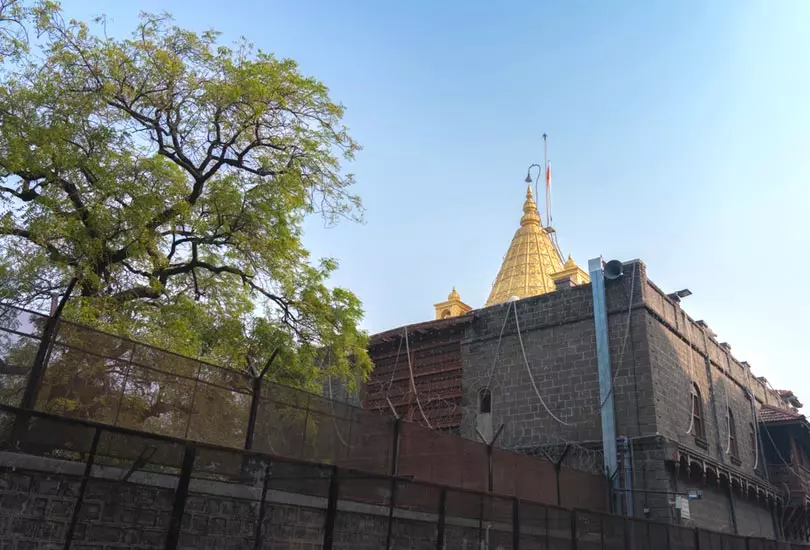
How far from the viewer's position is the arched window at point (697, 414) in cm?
2162

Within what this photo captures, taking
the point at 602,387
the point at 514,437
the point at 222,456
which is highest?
the point at 602,387

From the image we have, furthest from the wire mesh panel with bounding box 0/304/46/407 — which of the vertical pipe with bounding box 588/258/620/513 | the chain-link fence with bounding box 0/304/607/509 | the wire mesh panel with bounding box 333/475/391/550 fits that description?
the vertical pipe with bounding box 588/258/620/513

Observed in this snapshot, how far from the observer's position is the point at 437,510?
9.93 m

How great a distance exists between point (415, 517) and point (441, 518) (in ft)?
1.42

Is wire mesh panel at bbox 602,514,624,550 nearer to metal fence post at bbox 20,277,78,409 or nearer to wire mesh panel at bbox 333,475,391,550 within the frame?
wire mesh panel at bbox 333,475,391,550

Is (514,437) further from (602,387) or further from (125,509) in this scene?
(125,509)

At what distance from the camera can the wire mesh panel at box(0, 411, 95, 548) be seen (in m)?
6.69

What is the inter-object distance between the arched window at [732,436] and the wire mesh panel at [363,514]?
1838 centimetres

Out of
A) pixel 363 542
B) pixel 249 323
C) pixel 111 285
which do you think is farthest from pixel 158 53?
pixel 363 542

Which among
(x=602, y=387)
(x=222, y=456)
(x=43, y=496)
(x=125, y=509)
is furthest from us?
(x=602, y=387)

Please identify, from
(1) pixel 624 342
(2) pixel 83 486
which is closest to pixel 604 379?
(1) pixel 624 342

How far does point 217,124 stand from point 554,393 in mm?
13181

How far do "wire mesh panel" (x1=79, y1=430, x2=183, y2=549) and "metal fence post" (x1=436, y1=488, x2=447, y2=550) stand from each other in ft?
12.7

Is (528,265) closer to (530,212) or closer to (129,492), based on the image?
(530,212)
